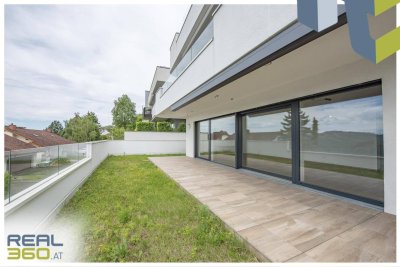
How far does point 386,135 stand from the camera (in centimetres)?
293

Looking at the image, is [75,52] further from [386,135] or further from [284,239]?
[386,135]

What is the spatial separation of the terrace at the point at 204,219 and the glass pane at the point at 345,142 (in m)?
0.57

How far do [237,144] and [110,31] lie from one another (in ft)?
19.7

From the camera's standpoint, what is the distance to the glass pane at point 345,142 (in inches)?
130

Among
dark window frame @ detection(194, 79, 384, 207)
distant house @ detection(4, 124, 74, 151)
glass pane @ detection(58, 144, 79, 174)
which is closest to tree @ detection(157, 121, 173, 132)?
dark window frame @ detection(194, 79, 384, 207)

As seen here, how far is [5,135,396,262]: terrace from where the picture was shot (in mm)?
2068

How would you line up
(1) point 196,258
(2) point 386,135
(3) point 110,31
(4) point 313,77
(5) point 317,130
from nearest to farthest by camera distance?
1. (1) point 196,258
2. (2) point 386,135
3. (4) point 313,77
4. (5) point 317,130
5. (3) point 110,31

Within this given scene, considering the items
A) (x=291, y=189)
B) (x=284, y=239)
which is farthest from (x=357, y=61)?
(x=284, y=239)

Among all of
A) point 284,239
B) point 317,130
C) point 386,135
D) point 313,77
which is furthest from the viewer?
point 317,130

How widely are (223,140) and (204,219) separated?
554 cm

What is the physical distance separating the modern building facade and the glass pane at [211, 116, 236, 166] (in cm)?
107

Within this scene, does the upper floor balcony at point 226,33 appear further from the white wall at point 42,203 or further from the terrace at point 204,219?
the white wall at point 42,203

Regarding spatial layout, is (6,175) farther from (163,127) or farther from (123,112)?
(123,112)

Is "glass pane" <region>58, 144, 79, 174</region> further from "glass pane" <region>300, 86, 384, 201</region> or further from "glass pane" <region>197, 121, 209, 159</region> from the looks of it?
"glass pane" <region>197, 121, 209, 159</region>
